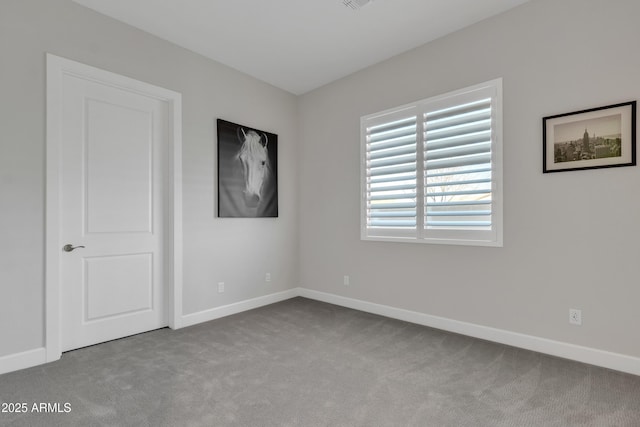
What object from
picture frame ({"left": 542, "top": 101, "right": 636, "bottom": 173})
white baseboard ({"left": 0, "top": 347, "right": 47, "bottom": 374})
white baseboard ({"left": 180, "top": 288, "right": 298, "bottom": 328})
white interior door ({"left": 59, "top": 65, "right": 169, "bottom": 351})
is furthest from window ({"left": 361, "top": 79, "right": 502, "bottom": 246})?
white baseboard ({"left": 0, "top": 347, "right": 47, "bottom": 374})

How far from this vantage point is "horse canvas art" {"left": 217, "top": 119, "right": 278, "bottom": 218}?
3656 millimetres

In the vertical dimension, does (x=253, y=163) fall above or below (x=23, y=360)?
above

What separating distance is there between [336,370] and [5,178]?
2.83m

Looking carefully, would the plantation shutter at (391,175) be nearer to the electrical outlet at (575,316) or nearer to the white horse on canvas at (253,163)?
the white horse on canvas at (253,163)

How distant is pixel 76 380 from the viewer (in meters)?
2.20

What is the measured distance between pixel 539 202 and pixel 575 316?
93 centimetres

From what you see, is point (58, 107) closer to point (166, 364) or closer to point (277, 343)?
point (166, 364)

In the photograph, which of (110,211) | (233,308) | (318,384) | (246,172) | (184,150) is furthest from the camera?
(246,172)

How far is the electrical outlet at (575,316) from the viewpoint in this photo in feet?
8.05

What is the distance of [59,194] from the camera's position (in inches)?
101

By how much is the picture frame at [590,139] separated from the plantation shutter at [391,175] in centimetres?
119

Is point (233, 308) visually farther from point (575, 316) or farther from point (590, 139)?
point (590, 139)

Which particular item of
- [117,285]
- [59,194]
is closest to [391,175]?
[117,285]

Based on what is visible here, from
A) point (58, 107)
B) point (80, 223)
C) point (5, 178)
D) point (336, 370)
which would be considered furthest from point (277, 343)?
point (58, 107)
